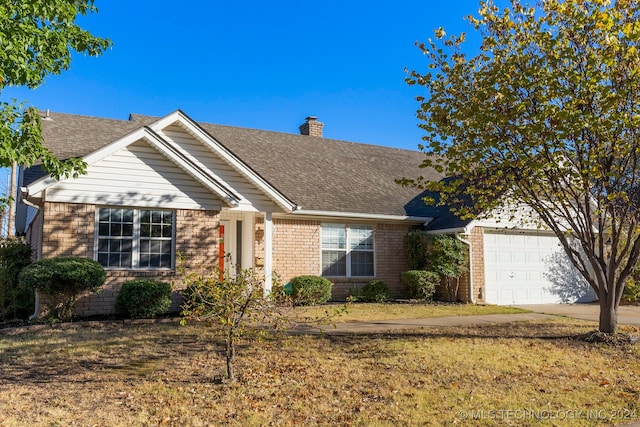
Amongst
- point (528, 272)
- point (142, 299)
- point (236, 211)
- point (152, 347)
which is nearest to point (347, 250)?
point (236, 211)

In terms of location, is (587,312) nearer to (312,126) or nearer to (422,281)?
(422,281)

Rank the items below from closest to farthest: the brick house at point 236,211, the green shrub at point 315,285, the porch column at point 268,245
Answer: the brick house at point 236,211 < the porch column at point 268,245 < the green shrub at point 315,285

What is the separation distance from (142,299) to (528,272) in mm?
12462

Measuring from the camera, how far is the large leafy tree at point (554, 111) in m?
8.77

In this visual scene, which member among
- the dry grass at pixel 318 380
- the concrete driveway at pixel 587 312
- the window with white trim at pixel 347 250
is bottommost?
the dry grass at pixel 318 380

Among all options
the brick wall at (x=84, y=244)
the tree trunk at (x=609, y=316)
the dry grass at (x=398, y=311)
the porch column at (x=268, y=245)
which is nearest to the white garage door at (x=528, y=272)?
the dry grass at (x=398, y=311)

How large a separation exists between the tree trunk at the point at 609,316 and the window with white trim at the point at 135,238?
950cm

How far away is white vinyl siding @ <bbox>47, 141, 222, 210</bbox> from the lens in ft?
40.9

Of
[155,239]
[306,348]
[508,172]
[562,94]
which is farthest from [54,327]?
[562,94]

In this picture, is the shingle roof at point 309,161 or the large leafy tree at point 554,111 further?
the shingle roof at point 309,161

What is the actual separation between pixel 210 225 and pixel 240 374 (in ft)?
23.0

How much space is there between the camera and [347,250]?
1758 cm

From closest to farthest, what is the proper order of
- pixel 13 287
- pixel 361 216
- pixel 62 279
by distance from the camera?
pixel 62 279 < pixel 13 287 < pixel 361 216

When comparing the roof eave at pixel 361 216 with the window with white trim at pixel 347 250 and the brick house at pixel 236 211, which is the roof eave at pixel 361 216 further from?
the window with white trim at pixel 347 250
